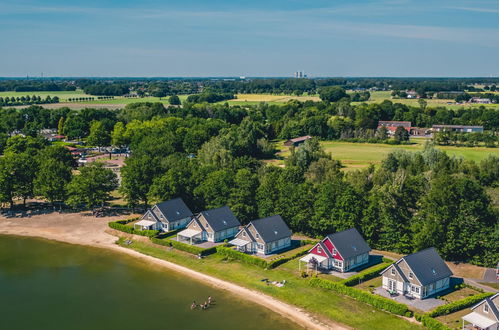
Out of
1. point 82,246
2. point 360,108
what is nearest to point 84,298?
point 82,246

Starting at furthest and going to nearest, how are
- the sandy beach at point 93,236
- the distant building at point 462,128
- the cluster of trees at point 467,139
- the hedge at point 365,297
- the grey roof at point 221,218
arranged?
the distant building at point 462,128
the cluster of trees at point 467,139
the grey roof at point 221,218
the sandy beach at point 93,236
the hedge at point 365,297

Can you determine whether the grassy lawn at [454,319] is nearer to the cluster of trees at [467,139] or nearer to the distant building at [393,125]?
the cluster of trees at [467,139]

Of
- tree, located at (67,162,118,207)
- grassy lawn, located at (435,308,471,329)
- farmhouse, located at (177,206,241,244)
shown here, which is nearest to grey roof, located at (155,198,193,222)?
farmhouse, located at (177,206,241,244)

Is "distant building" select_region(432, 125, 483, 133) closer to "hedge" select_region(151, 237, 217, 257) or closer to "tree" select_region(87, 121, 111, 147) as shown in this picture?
"tree" select_region(87, 121, 111, 147)

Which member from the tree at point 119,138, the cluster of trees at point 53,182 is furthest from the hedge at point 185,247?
the tree at point 119,138

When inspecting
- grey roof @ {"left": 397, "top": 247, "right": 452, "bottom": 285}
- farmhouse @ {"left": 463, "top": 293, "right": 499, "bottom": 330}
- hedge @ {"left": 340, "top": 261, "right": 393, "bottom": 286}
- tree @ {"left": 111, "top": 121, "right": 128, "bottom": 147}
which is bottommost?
hedge @ {"left": 340, "top": 261, "right": 393, "bottom": 286}

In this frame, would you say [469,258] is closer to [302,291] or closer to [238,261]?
[302,291]
